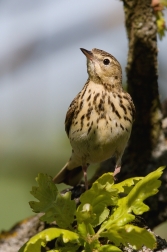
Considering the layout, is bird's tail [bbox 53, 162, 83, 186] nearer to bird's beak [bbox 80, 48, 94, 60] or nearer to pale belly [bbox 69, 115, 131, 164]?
pale belly [bbox 69, 115, 131, 164]

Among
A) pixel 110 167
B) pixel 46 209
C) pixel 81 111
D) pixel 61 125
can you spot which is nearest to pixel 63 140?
pixel 61 125

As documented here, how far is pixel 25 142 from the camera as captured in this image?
22.0 ft

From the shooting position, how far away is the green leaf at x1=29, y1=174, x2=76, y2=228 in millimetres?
2709

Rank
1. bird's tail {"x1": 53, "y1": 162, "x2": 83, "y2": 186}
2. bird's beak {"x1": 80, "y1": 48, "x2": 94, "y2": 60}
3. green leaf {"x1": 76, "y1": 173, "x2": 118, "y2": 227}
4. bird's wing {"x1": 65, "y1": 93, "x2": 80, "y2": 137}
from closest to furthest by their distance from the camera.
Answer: green leaf {"x1": 76, "y1": 173, "x2": 118, "y2": 227}
bird's wing {"x1": 65, "y1": 93, "x2": 80, "y2": 137}
bird's beak {"x1": 80, "y1": 48, "x2": 94, "y2": 60}
bird's tail {"x1": 53, "y1": 162, "x2": 83, "y2": 186}

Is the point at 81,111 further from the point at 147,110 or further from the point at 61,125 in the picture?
the point at 61,125

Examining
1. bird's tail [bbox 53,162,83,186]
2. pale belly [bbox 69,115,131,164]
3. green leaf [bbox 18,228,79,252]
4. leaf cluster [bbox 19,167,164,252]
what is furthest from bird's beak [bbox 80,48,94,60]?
green leaf [bbox 18,228,79,252]

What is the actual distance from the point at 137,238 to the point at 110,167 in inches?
109

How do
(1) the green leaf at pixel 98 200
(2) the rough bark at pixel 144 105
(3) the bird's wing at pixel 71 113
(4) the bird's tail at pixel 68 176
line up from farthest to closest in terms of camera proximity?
1. (4) the bird's tail at pixel 68 176
2. (3) the bird's wing at pixel 71 113
3. (2) the rough bark at pixel 144 105
4. (1) the green leaf at pixel 98 200

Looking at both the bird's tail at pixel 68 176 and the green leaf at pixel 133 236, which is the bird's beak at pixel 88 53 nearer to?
the bird's tail at pixel 68 176

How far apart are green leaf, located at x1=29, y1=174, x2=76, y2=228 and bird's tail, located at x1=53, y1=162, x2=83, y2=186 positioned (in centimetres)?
266

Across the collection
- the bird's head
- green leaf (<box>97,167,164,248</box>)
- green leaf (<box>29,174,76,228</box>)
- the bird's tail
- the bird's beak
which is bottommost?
the bird's tail

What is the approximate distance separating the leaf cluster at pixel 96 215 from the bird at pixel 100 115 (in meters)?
1.82

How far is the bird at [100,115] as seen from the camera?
4.62 m

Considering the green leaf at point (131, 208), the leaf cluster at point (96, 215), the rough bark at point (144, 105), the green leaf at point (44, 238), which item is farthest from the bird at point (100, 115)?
the green leaf at point (44, 238)
